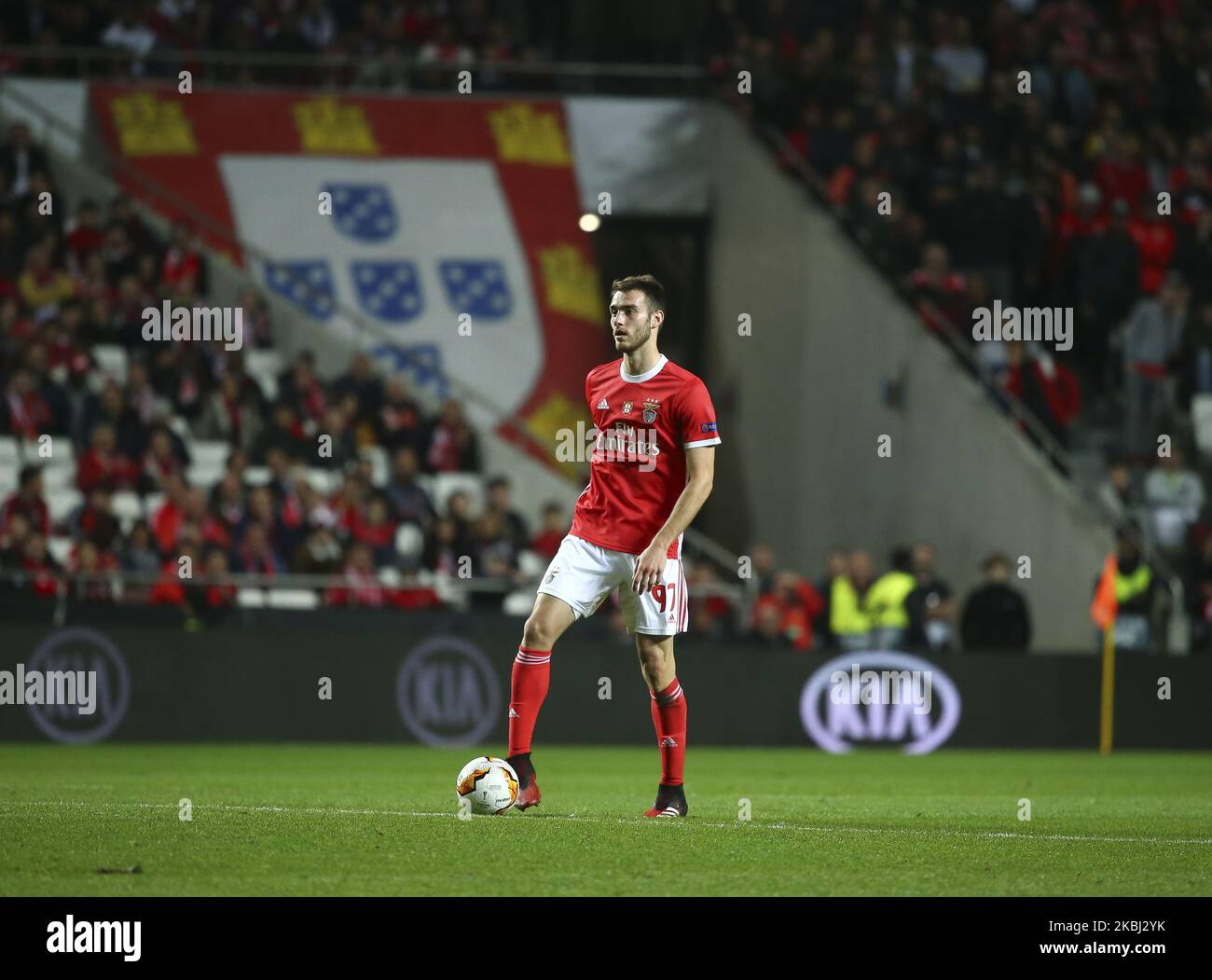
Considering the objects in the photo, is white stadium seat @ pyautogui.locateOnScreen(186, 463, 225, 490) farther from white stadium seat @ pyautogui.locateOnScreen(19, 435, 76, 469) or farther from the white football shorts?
the white football shorts

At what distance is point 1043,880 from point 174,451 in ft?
48.3

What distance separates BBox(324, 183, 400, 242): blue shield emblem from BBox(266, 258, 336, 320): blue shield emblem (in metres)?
0.62

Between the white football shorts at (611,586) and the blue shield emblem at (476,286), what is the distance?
17784 mm

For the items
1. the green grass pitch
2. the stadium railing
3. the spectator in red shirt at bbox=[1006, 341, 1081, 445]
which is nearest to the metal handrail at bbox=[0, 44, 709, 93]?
the stadium railing

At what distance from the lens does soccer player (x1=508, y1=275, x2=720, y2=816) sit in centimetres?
917

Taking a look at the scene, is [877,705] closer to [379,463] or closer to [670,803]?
[379,463]

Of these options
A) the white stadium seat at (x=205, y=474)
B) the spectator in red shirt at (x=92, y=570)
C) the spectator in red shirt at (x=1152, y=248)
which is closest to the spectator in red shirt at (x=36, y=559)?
the spectator in red shirt at (x=92, y=570)

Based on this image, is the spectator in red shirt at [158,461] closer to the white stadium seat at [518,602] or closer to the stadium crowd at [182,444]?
the stadium crowd at [182,444]

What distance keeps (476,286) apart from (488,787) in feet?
60.4

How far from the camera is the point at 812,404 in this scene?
25.4 metres

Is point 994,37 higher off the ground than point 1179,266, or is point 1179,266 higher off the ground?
point 994,37

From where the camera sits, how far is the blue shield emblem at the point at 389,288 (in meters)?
26.3

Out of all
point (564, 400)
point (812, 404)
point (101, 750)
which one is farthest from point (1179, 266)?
point (101, 750)
